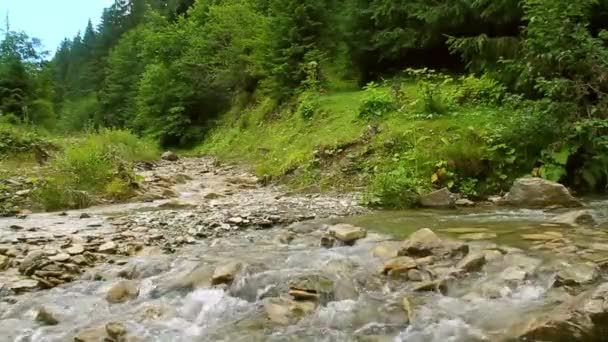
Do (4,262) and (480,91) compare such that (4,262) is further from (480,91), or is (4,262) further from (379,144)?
(480,91)

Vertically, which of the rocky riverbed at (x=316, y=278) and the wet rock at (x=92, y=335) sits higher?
the rocky riverbed at (x=316, y=278)

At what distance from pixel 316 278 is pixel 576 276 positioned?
1988mm

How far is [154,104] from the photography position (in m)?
27.5

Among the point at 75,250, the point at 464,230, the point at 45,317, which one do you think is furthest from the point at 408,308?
the point at 75,250

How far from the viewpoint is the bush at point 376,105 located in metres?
12.0

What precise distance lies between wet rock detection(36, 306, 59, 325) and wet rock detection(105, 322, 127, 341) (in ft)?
2.01

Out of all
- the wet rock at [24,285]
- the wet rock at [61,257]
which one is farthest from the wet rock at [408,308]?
the wet rock at [61,257]

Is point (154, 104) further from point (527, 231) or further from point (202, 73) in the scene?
point (527, 231)

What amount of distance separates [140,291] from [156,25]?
3359cm

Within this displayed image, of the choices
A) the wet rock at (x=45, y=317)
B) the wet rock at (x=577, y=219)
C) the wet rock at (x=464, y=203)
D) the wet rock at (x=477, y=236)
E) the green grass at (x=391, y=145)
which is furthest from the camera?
the green grass at (x=391, y=145)

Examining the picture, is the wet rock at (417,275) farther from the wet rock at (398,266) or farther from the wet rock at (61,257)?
the wet rock at (61,257)

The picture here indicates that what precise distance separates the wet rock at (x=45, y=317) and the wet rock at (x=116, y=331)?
61 centimetres

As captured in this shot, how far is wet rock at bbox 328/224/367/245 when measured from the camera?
19.9 ft

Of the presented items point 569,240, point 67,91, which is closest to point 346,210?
point 569,240
